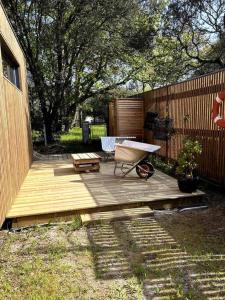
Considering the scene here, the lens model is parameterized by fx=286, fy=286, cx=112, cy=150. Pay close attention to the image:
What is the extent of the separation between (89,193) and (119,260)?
2014 mm

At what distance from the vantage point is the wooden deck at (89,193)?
420 cm

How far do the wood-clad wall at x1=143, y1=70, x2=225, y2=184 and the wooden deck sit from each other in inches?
31.8

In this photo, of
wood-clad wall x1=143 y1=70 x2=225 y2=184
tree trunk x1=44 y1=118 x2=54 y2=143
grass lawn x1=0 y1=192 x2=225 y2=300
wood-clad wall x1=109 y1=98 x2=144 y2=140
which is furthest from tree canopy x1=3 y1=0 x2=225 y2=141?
grass lawn x1=0 y1=192 x2=225 y2=300

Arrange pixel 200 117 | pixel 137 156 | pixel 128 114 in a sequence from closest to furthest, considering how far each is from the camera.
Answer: pixel 137 156 < pixel 200 117 < pixel 128 114

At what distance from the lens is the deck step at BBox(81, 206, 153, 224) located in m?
3.97

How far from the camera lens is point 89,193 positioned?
→ 192 inches

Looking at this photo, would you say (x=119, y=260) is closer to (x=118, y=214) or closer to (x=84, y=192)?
(x=118, y=214)

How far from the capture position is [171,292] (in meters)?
2.43

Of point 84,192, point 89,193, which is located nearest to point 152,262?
point 89,193

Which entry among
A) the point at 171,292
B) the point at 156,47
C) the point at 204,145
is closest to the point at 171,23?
the point at 156,47

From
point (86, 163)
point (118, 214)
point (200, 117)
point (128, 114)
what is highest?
point (128, 114)

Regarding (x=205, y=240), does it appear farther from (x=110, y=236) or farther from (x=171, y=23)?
(x=171, y=23)

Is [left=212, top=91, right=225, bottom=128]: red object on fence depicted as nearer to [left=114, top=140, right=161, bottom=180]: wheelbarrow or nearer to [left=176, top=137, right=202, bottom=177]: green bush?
[left=176, top=137, right=202, bottom=177]: green bush

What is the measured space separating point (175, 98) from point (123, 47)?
260 inches
